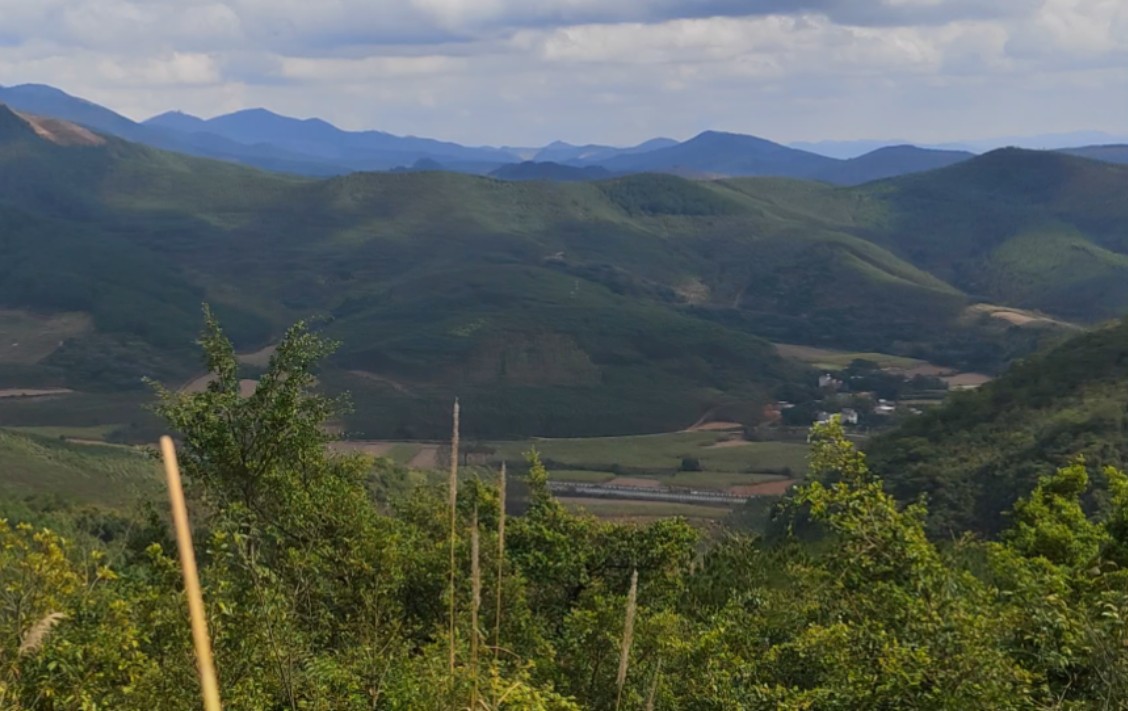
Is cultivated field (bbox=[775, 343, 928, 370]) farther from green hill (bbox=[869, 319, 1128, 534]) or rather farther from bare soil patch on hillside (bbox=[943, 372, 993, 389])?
green hill (bbox=[869, 319, 1128, 534])

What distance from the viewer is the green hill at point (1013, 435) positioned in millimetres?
70250

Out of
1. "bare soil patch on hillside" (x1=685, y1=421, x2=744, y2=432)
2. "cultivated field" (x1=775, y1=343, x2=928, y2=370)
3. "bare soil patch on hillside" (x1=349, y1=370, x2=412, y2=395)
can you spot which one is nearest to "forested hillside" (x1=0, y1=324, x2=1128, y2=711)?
"bare soil patch on hillside" (x1=685, y1=421, x2=744, y2=432)

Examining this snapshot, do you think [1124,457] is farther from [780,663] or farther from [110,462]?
[110,462]

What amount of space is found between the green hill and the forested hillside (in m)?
42.9

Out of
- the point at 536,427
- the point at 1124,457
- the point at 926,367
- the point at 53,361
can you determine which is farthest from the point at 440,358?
the point at 1124,457

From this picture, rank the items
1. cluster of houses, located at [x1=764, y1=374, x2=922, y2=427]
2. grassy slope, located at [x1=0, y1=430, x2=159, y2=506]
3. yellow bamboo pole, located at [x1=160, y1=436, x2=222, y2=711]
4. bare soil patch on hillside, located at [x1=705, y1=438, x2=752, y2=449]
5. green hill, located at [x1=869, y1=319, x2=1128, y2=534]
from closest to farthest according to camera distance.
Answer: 1. yellow bamboo pole, located at [x1=160, y1=436, x2=222, y2=711]
2. green hill, located at [x1=869, y1=319, x2=1128, y2=534]
3. grassy slope, located at [x1=0, y1=430, x2=159, y2=506]
4. bare soil patch on hillside, located at [x1=705, y1=438, x2=752, y2=449]
5. cluster of houses, located at [x1=764, y1=374, x2=922, y2=427]

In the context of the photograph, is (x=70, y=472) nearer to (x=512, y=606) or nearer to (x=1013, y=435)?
(x=1013, y=435)

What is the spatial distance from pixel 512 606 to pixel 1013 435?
72.7m

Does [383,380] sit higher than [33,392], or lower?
higher

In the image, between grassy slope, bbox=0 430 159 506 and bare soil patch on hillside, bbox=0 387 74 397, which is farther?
bare soil patch on hillside, bbox=0 387 74 397

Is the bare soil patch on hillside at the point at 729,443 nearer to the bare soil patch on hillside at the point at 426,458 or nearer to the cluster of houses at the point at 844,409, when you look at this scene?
the cluster of houses at the point at 844,409

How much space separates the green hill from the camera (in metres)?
70.2

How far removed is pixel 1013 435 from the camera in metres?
82.2

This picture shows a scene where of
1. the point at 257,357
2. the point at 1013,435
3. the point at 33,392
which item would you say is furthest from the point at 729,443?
the point at 33,392
